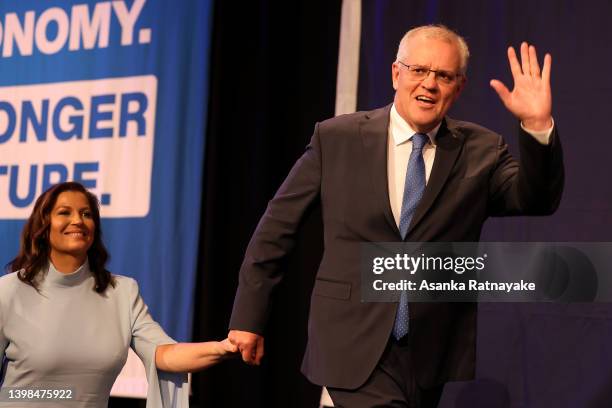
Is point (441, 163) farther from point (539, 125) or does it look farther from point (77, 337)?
point (77, 337)

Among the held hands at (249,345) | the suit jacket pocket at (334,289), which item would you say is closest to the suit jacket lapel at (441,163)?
the suit jacket pocket at (334,289)

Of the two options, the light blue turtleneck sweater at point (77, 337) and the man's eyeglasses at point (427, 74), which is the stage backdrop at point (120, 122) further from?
the man's eyeglasses at point (427, 74)

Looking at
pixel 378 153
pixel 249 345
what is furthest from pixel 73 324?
pixel 378 153

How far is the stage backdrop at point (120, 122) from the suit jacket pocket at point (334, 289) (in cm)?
208

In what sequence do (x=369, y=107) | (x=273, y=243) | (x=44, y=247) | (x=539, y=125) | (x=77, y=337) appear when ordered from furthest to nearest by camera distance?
1. (x=369, y=107)
2. (x=44, y=247)
3. (x=77, y=337)
4. (x=273, y=243)
5. (x=539, y=125)

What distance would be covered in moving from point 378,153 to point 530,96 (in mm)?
413

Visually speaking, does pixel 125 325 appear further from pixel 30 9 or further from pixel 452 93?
pixel 30 9

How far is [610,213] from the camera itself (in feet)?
11.4

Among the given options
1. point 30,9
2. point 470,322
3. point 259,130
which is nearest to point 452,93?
point 470,322

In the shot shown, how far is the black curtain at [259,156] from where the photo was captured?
405cm

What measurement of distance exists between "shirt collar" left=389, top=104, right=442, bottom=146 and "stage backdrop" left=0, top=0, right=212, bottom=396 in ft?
6.86

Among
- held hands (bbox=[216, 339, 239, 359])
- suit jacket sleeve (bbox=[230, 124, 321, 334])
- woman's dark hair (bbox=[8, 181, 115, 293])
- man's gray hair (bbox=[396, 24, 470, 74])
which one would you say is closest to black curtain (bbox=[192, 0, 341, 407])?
woman's dark hair (bbox=[8, 181, 115, 293])

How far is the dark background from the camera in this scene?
3496mm

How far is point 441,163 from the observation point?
218cm
